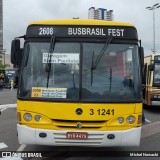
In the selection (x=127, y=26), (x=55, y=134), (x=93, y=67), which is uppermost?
(x=127, y=26)

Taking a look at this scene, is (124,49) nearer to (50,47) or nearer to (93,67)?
(93,67)

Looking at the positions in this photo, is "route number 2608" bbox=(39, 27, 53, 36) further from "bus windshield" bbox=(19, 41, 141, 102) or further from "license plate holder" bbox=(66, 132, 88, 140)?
"license plate holder" bbox=(66, 132, 88, 140)

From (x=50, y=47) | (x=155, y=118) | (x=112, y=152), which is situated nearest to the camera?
(x=50, y=47)

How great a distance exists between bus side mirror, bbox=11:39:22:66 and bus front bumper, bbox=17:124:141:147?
1.41 metres

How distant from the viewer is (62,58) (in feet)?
23.9

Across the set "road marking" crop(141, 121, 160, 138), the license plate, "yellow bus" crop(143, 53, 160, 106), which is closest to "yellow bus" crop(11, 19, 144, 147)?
the license plate

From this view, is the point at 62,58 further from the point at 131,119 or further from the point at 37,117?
the point at 131,119

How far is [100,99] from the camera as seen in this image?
7055 millimetres

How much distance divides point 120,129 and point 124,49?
158 centimetres

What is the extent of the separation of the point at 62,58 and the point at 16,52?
977 millimetres

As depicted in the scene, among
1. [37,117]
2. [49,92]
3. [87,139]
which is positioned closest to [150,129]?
[87,139]

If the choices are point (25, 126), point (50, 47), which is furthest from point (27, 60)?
point (25, 126)

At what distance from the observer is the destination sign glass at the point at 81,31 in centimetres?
747

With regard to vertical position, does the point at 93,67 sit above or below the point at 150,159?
above
